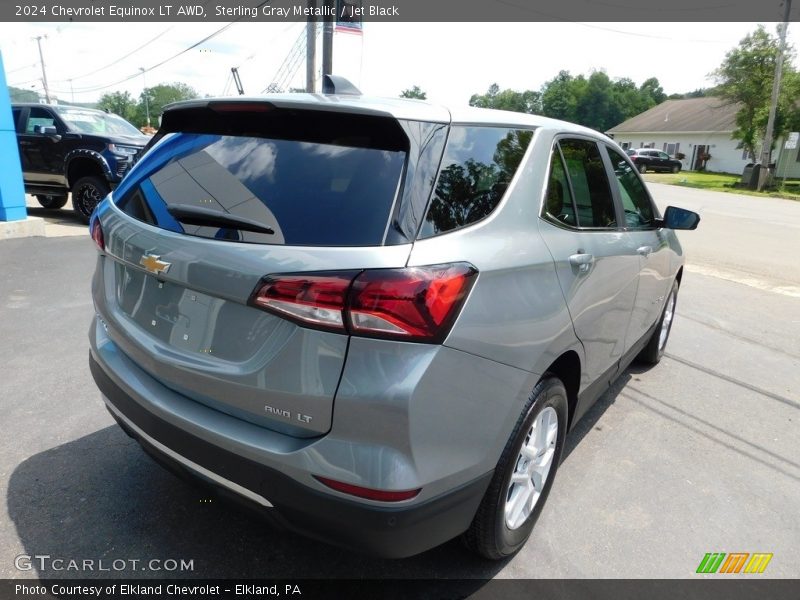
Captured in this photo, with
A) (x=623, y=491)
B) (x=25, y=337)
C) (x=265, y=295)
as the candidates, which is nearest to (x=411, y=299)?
(x=265, y=295)

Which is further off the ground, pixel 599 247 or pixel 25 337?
pixel 599 247

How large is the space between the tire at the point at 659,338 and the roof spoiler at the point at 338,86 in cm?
313

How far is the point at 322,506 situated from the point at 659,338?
383cm

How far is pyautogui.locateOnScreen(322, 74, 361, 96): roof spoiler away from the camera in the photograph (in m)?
2.66

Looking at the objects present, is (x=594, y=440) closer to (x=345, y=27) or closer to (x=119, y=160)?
(x=119, y=160)

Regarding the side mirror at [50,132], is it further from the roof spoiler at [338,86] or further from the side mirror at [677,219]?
the side mirror at [677,219]

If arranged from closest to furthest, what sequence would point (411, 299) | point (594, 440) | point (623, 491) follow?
point (411, 299) → point (623, 491) → point (594, 440)

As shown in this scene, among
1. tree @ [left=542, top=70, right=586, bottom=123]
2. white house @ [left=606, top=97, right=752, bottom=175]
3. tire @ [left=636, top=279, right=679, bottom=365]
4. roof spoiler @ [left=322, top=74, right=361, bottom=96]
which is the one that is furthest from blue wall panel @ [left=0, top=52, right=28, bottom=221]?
tree @ [left=542, top=70, right=586, bottom=123]

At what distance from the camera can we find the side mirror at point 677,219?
13.1ft

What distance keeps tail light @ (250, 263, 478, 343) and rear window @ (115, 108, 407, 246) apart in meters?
0.13

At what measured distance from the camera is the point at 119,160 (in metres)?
10.1

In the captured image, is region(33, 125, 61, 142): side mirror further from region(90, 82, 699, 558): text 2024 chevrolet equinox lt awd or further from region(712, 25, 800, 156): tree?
region(712, 25, 800, 156): tree

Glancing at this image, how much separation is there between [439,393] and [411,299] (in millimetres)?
313

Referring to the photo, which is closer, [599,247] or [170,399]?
[170,399]
